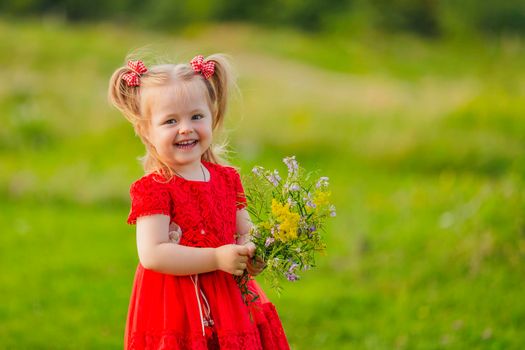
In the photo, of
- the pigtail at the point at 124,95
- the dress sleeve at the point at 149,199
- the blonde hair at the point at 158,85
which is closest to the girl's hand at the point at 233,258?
the dress sleeve at the point at 149,199

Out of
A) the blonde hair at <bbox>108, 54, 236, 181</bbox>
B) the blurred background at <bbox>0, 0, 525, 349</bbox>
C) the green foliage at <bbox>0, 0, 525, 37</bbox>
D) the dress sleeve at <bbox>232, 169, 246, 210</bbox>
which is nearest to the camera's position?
the blonde hair at <bbox>108, 54, 236, 181</bbox>

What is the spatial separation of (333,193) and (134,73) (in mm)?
5975

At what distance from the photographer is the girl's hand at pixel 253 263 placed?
300 centimetres

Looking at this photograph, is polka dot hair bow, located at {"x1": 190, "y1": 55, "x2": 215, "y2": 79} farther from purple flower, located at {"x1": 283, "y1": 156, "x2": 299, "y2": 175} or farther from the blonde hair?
purple flower, located at {"x1": 283, "y1": 156, "x2": 299, "y2": 175}

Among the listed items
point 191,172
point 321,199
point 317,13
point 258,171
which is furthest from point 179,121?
point 317,13

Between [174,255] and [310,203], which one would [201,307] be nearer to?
[174,255]

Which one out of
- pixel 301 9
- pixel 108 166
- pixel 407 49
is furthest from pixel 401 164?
pixel 301 9

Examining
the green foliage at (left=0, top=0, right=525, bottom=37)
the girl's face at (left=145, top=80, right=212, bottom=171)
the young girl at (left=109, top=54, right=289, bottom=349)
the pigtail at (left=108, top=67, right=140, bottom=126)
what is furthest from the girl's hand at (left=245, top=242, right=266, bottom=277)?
the green foliage at (left=0, top=0, right=525, bottom=37)

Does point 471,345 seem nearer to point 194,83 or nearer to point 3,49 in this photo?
point 194,83

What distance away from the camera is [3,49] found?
17594 mm

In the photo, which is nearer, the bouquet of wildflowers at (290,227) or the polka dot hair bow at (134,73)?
the bouquet of wildflowers at (290,227)

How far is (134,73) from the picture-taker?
10.4 feet

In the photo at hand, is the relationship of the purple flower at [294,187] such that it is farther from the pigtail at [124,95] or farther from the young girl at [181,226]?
the pigtail at [124,95]

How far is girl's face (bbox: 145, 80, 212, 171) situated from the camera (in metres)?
3.09
